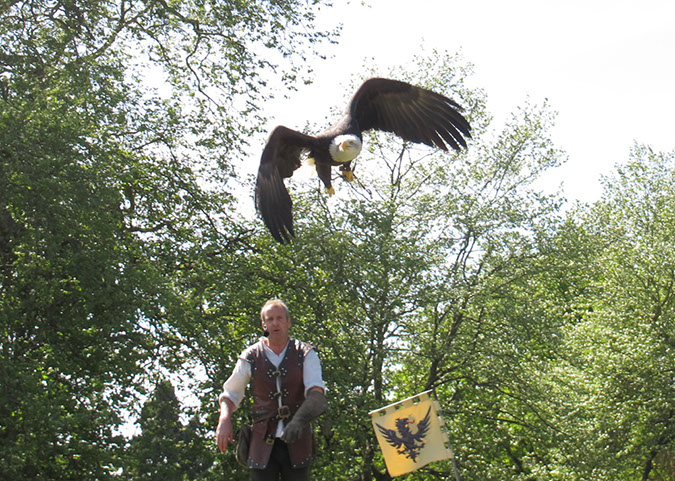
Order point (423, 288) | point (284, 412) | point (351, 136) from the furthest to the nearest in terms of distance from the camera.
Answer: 1. point (423, 288)
2. point (351, 136)
3. point (284, 412)

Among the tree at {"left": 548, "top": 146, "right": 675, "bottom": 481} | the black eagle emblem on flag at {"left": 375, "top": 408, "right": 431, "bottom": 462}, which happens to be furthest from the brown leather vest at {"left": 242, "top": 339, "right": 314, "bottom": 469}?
the tree at {"left": 548, "top": 146, "right": 675, "bottom": 481}

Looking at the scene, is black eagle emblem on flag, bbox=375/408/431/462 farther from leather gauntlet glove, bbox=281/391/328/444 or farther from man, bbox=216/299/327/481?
leather gauntlet glove, bbox=281/391/328/444

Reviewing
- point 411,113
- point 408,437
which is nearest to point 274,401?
point 411,113

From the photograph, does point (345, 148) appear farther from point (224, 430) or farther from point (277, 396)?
point (224, 430)

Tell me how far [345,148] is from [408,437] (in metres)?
3.42

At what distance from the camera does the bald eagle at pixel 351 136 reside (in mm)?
6500

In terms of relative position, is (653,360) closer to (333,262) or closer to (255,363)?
(333,262)

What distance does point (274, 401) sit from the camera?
380 centimetres

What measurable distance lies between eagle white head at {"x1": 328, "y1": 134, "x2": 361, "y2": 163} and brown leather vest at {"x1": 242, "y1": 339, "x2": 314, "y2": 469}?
2709 millimetres

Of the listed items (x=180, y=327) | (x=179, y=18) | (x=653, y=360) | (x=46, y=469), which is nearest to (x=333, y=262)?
(x=180, y=327)

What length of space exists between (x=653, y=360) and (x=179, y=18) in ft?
33.2

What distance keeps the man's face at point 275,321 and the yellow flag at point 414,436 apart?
465cm

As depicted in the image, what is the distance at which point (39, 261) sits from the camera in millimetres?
9898

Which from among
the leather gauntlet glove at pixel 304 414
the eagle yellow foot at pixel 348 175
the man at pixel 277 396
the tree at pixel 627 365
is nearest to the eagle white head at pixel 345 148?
the eagle yellow foot at pixel 348 175
